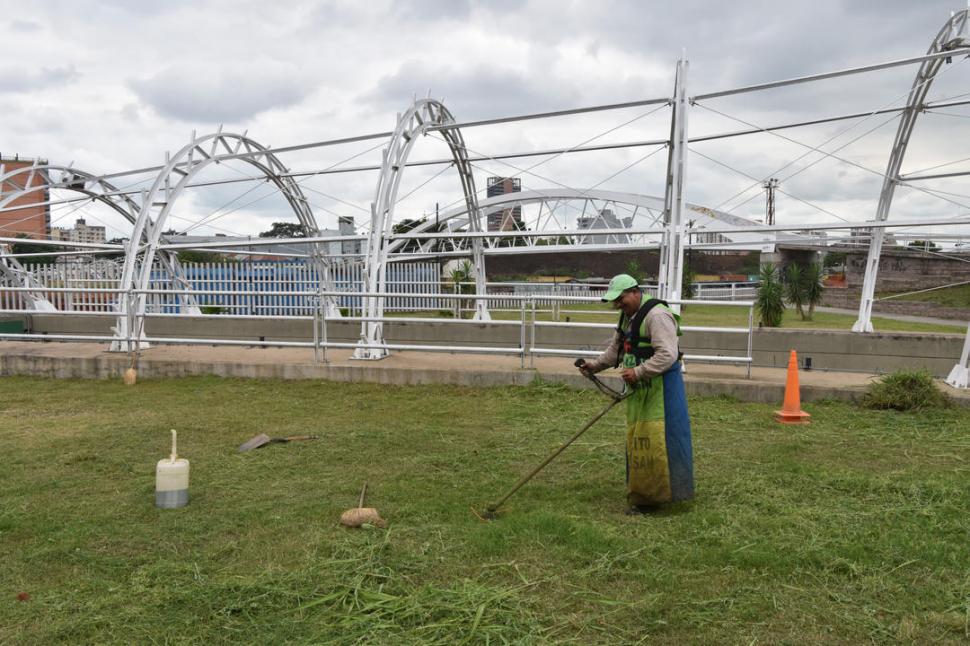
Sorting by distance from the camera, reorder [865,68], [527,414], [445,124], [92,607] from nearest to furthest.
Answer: [92,607]
[527,414]
[865,68]
[445,124]

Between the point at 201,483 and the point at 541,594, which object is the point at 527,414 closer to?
the point at 201,483

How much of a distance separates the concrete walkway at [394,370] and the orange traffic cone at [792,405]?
3.24 feet

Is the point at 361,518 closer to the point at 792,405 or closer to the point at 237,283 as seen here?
the point at 792,405

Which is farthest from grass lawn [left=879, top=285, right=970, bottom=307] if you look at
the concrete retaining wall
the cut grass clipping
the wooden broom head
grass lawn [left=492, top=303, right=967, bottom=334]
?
the wooden broom head

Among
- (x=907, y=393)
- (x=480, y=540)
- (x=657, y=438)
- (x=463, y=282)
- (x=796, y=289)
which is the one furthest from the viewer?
(x=796, y=289)

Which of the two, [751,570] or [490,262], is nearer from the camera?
[751,570]

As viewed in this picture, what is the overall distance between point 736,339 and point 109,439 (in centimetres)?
1149

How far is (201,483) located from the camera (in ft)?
19.7

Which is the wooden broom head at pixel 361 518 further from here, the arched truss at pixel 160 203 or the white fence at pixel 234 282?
the white fence at pixel 234 282

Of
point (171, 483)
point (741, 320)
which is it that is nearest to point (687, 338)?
point (171, 483)

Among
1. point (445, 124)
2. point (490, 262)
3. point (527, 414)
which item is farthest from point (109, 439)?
point (490, 262)

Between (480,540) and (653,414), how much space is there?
1.54 metres

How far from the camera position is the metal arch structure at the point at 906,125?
448 inches

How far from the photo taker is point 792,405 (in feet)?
27.7
